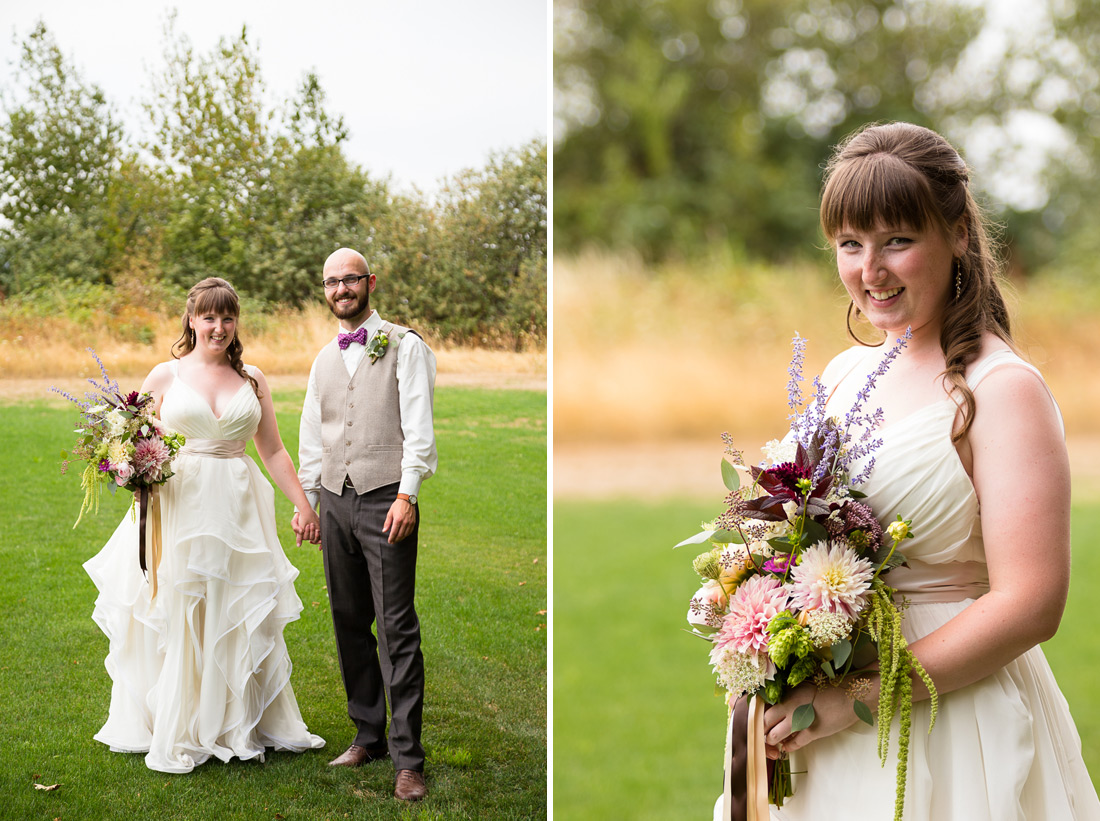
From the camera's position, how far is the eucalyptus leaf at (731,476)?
1.92 m

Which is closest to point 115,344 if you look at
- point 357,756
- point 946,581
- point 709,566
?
point 357,756

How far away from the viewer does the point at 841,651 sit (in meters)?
1.76

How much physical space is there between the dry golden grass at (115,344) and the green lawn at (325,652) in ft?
0.48

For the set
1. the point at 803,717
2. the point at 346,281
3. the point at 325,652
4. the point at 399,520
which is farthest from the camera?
the point at 325,652

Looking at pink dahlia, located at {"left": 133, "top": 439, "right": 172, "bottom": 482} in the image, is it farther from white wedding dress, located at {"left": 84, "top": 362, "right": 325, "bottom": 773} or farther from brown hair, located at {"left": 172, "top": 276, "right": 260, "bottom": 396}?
brown hair, located at {"left": 172, "top": 276, "right": 260, "bottom": 396}

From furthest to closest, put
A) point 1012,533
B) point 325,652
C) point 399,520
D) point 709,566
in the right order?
point 325,652, point 399,520, point 709,566, point 1012,533

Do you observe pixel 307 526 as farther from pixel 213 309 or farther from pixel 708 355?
pixel 708 355

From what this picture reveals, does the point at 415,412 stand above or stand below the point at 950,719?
above

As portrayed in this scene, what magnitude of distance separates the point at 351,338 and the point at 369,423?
0.97ft

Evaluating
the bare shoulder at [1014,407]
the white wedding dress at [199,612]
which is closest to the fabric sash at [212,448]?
the white wedding dress at [199,612]

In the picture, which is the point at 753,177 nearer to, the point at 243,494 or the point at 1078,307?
the point at 1078,307

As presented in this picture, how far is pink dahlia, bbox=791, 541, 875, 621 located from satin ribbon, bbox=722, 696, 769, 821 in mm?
281

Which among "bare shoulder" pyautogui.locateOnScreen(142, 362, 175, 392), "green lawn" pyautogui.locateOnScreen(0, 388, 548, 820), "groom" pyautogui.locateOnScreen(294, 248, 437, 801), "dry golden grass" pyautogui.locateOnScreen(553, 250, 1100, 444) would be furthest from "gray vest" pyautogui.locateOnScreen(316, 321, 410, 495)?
"dry golden grass" pyautogui.locateOnScreen(553, 250, 1100, 444)

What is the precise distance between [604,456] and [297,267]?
6471 mm
